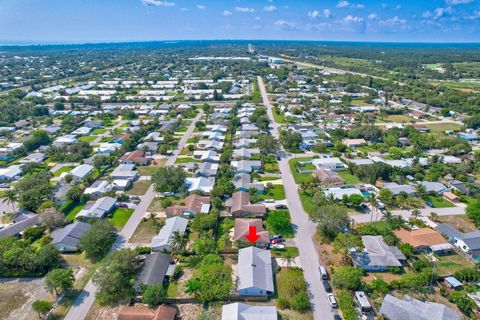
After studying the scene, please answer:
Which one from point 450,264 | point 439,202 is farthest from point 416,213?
point 450,264

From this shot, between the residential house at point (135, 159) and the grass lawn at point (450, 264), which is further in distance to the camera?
the residential house at point (135, 159)

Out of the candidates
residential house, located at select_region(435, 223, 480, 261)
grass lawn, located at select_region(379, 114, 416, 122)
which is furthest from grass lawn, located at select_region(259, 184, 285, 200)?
grass lawn, located at select_region(379, 114, 416, 122)

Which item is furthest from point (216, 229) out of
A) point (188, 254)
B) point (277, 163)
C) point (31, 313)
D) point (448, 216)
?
point (448, 216)

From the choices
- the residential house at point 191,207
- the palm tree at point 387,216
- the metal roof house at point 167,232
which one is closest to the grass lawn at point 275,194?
the residential house at point 191,207

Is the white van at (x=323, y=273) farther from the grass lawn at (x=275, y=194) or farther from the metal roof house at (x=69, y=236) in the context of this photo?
the metal roof house at (x=69, y=236)

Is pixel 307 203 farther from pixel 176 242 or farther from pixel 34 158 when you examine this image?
pixel 34 158

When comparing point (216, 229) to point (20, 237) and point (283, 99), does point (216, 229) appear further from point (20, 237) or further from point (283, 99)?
point (283, 99)

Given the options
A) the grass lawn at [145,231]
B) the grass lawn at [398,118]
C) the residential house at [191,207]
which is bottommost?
the grass lawn at [145,231]
